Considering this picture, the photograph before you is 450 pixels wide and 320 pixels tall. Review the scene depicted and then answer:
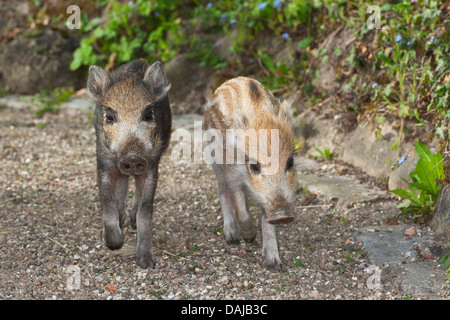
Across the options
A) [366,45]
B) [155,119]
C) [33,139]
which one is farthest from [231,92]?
[33,139]

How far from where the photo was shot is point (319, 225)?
609 cm

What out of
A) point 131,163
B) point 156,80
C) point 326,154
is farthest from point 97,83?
point 326,154

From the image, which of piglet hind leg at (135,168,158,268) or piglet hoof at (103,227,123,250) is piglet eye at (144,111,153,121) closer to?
piglet hind leg at (135,168,158,268)

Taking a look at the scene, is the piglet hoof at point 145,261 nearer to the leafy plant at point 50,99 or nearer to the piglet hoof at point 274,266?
the piglet hoof at point 274,266

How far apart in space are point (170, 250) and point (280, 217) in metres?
1.24

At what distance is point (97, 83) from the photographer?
215 inches

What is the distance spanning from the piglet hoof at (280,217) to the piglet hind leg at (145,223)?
110 centimetres

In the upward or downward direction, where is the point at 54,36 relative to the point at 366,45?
upward

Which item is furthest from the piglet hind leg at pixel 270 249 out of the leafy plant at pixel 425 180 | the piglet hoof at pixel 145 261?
the leafy plant at pixel 425 180

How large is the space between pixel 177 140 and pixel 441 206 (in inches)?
174

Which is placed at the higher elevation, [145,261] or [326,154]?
[326,154]

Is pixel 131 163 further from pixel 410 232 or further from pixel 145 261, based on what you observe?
pixel 410 232

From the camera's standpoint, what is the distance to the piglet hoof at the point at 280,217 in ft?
15.9

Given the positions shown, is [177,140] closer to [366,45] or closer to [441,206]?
[366,45]
